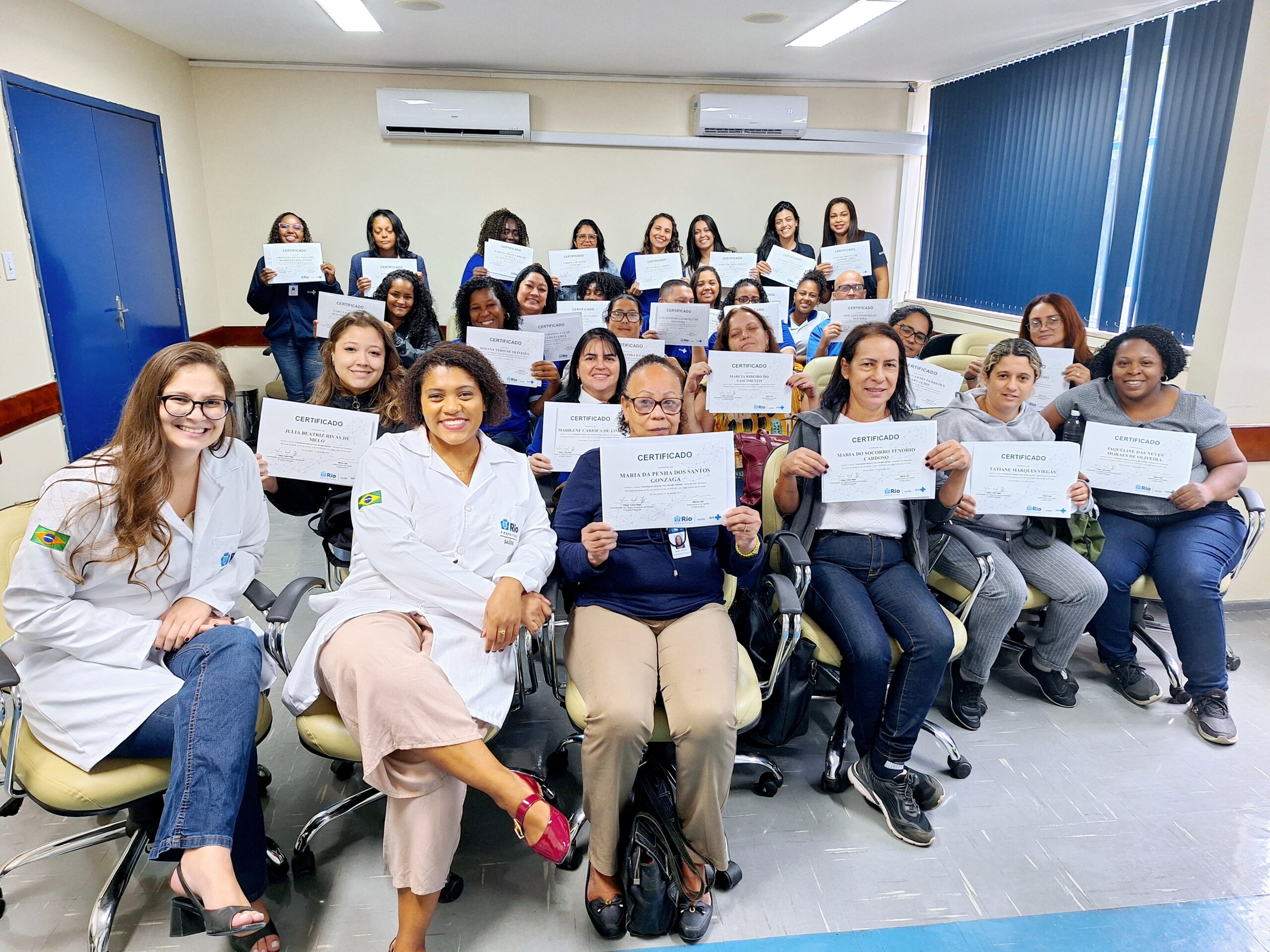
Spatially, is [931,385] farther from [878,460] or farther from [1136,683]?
[1136,683]

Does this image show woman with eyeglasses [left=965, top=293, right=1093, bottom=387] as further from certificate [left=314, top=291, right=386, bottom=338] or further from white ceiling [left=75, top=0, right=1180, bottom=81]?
certificate [left=314, top=291, right=386, bottom=338]

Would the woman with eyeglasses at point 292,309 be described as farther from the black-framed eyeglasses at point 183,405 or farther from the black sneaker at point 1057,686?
the black sneaker at point 1057,686

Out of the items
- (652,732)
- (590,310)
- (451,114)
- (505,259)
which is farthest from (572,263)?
(652,732)

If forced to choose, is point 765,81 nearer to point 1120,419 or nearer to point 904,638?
point 1120,419

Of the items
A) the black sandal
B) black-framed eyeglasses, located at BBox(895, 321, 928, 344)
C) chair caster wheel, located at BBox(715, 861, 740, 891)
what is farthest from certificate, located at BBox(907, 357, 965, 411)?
the black sandal

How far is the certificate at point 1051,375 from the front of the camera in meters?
3.61

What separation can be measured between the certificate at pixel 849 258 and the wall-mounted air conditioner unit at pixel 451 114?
10.4ft

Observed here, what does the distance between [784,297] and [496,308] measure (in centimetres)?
171

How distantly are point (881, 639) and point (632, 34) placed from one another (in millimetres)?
4878

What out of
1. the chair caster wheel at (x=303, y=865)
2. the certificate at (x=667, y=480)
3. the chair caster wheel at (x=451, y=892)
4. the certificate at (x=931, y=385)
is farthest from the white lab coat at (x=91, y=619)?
the certificate at (x=931, y=385)

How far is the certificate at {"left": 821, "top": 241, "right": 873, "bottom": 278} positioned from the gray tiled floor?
3399mm

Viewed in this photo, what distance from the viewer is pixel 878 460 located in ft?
8.32

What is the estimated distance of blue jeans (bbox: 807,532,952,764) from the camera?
2385 millimetres

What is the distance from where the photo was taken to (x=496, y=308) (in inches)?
153
